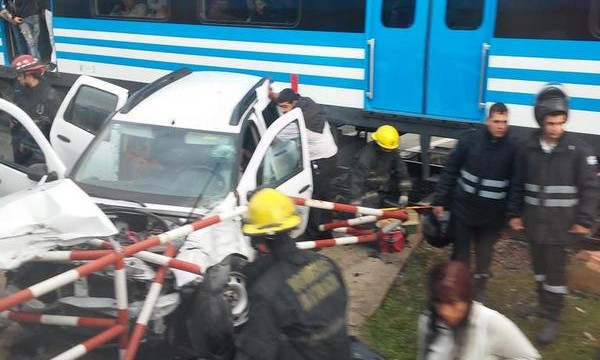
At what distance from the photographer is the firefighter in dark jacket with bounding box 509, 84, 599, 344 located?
4078mm

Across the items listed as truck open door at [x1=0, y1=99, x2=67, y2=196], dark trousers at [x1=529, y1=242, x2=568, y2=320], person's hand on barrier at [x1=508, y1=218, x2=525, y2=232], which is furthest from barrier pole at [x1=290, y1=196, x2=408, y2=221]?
truck open door at [x1=0, y1=99, x2=67, y2=196]

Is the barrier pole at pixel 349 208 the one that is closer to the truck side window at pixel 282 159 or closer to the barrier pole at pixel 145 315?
the truck side window at pixel 282 159

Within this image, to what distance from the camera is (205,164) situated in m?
4.95

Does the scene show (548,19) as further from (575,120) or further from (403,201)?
(403,201)

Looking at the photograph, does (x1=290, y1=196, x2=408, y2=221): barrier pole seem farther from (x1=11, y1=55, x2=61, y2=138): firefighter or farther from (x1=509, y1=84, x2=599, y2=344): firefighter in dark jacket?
(x1=11, y1=55, x2=61, y2=138): firefighter

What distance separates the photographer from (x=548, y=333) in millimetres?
4543

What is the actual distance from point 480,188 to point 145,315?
2458mm

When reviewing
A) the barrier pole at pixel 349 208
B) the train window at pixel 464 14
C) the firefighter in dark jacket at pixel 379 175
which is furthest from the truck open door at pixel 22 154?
the train window at pixel 464 14

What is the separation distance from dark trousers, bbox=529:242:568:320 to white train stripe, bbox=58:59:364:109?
3555 mm

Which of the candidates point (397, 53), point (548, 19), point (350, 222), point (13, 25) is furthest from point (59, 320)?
point (13, 25)

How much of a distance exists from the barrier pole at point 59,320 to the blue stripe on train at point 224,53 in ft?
15.1

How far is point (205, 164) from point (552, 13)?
3.78 m

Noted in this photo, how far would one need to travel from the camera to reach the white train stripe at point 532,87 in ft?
20.2

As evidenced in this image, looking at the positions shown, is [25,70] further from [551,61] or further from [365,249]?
[551,61]
